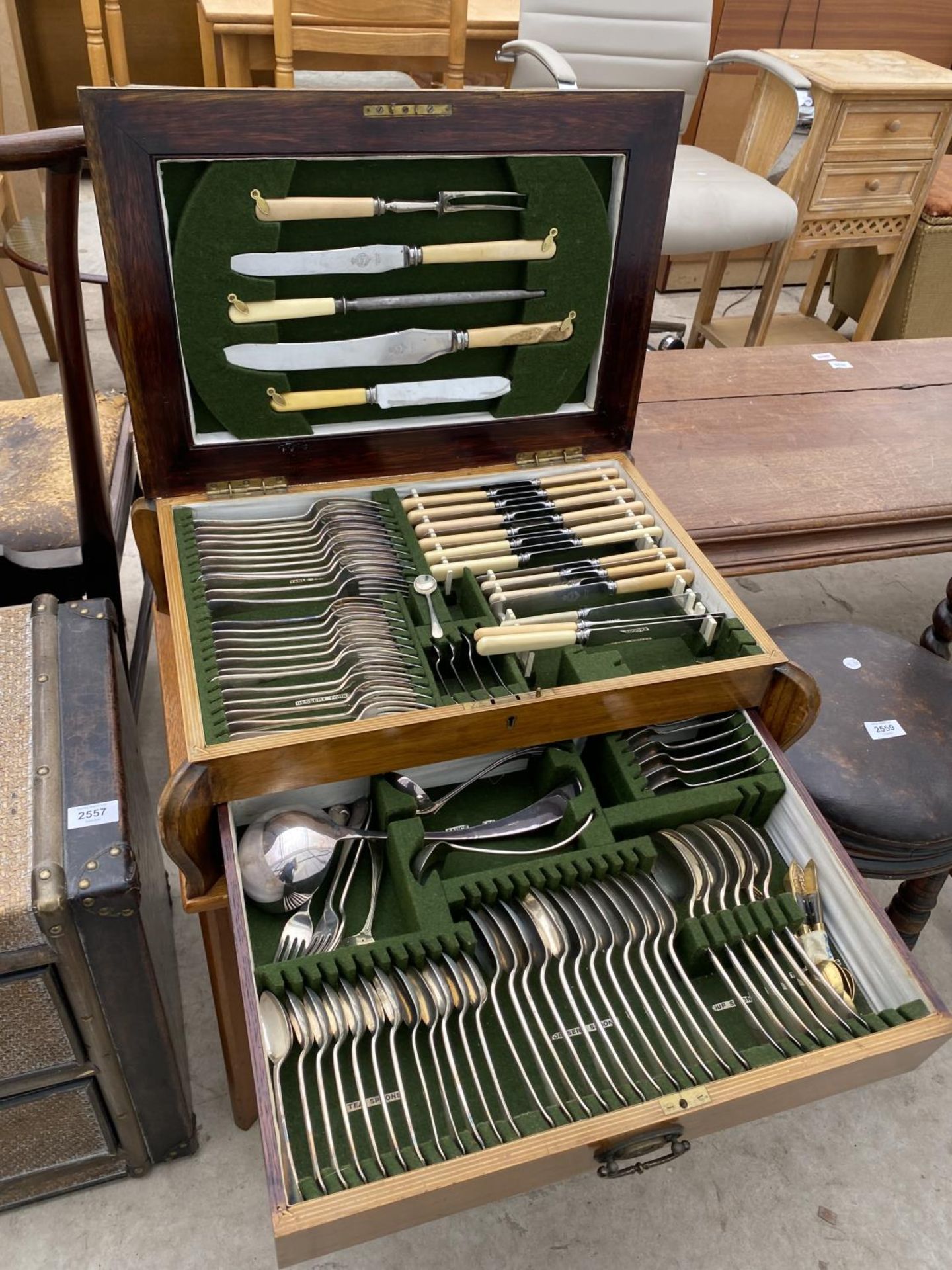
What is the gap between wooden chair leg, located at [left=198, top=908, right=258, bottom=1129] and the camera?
3.61 feet

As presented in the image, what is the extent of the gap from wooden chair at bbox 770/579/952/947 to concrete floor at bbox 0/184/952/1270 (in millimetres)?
344

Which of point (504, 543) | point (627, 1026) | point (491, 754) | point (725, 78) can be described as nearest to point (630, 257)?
point (504, 543)

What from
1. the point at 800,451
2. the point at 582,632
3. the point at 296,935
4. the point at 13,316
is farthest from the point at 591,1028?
the point at 13,316

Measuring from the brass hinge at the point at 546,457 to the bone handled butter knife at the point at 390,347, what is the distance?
0.54ft

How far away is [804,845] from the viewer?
1076 mm

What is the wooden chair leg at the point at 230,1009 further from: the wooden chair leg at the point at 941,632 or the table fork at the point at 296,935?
the wooden chair leg at the point at 941,632

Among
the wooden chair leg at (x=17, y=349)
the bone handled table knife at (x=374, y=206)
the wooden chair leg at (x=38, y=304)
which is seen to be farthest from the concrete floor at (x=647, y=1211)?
the wooden chair leg at (x=38, y=304)

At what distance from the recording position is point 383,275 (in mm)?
1220

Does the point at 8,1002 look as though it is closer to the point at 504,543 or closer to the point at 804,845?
the point at 504,543

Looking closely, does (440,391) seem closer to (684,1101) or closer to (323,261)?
(323,261)

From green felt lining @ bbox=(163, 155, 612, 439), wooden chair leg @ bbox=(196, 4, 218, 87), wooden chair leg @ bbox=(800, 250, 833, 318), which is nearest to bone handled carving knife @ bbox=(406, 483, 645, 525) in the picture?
green felt lining @ bbox=(163, 155, 612, 439)

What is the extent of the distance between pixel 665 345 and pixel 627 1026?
234cm

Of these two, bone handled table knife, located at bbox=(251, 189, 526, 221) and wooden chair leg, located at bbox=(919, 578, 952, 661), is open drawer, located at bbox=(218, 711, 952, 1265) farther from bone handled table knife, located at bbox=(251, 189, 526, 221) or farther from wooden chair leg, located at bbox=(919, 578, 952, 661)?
wooden chair leg, located at bbox=(919, 578, 952, 661)

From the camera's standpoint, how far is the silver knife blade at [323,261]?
44.6 inches
